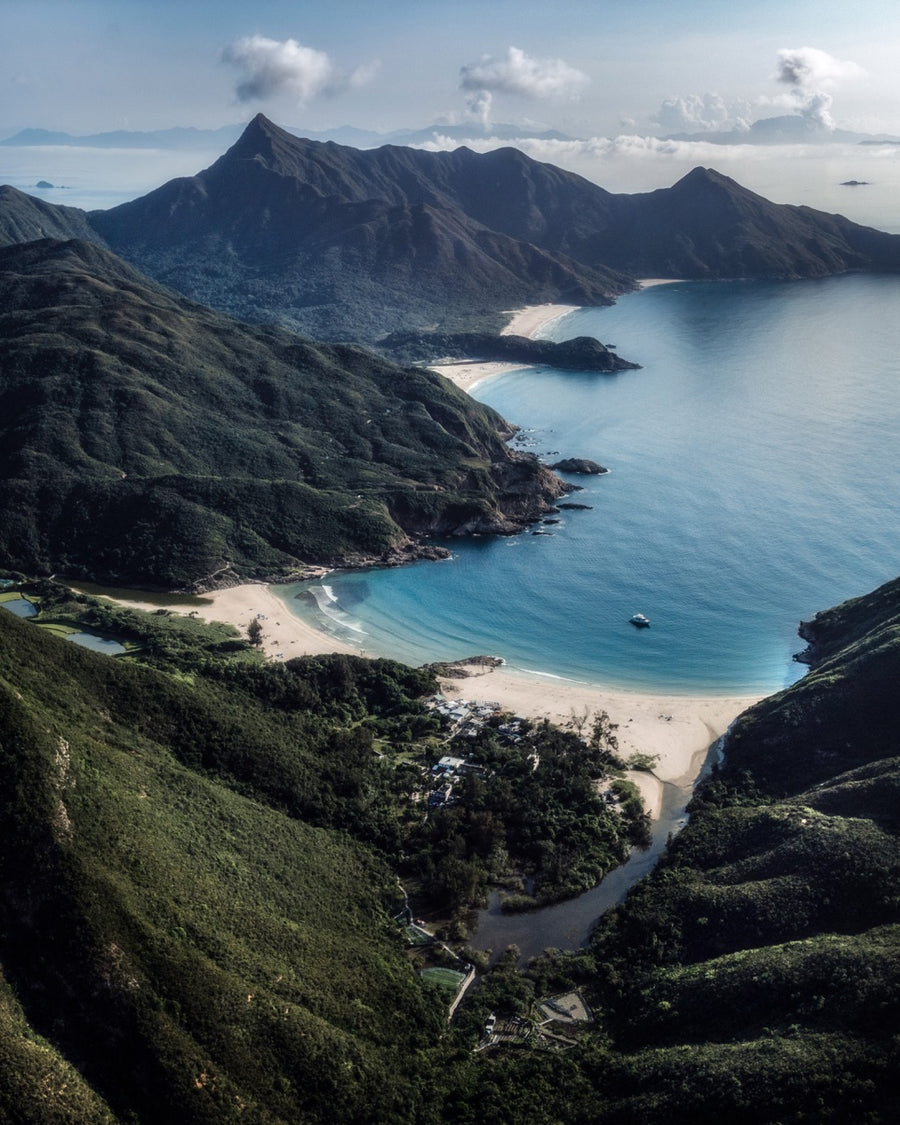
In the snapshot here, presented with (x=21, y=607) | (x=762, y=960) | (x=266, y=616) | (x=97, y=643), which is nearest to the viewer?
(x=762, y=960)

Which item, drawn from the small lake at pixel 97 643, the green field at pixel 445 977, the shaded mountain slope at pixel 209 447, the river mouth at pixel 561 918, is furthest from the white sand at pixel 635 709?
the shaded mountain slope at pixel 209 447

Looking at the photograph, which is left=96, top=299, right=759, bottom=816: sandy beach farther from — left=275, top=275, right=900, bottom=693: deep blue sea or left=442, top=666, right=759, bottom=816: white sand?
left=275, top=275, right=900, bottom=693: deep blue sea

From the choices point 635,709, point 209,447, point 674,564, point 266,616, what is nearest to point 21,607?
point 266,616

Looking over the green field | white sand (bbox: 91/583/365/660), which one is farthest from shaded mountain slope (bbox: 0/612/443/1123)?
white sand (bbox: 91/583/365/660)

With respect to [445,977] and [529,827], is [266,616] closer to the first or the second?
[529,827]

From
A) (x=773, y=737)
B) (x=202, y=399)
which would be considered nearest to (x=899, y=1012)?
(x=773, y=737)

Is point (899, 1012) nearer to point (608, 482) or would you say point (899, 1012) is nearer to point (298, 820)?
point (298, 820)

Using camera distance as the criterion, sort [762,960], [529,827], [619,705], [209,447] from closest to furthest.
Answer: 1. [762,960]
2. [529,827]
3. [619,705]
4. [209,447]
